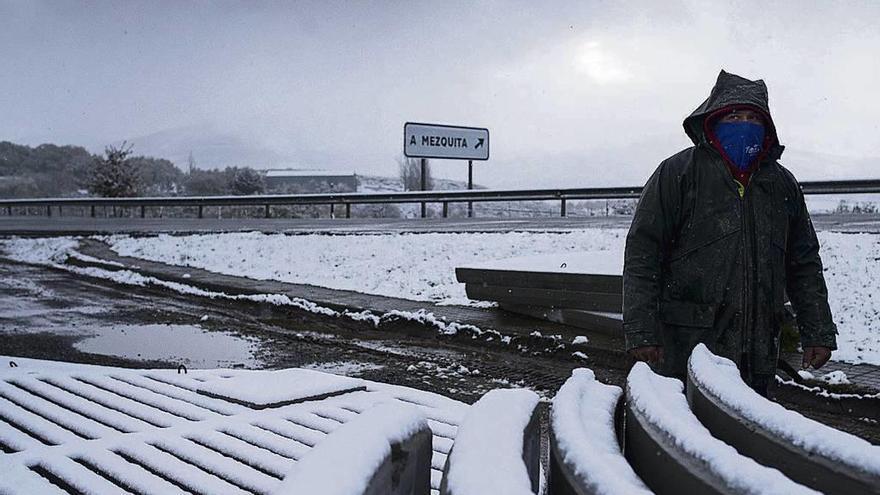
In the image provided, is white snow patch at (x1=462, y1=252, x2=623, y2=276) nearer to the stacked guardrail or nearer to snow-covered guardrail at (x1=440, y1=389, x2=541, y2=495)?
the stacked guardrail

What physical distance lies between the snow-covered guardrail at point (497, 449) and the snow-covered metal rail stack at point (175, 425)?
16 centimetres

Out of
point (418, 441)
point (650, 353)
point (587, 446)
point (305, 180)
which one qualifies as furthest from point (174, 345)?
point (305, 180)

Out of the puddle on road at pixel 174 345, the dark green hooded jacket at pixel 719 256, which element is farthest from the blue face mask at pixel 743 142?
the puddle on road at pixel 174 345

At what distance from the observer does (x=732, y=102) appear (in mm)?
3039

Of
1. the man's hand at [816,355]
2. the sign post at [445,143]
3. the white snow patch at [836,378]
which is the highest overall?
the sign post at [445,143]

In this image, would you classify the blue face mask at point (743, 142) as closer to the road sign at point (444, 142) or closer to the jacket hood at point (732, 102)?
the jacket hood at point (732, 102)

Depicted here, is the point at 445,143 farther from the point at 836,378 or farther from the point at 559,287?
the point at 836,378

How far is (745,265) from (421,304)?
578 centimetres

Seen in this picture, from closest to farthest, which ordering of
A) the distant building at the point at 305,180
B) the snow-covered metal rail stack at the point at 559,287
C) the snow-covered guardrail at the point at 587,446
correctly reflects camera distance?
the snow-covered guardrail at the point at 587,446 → the snow-covered metal rail stack at the point at 559,287 → the distant building at the point at 305,180

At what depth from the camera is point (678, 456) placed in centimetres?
114

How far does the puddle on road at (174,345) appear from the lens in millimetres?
6582

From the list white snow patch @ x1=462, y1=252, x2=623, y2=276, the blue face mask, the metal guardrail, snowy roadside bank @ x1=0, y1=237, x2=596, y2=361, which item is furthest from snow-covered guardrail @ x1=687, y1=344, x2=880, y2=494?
the metal guardrail

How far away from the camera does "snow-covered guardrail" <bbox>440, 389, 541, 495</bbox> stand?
1085 mm

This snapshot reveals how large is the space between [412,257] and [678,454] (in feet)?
34.6
